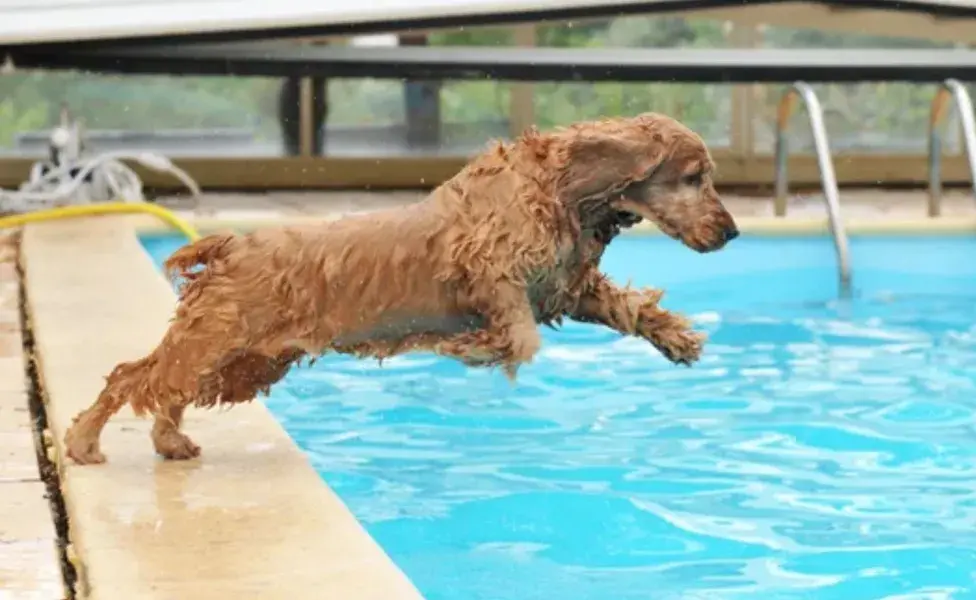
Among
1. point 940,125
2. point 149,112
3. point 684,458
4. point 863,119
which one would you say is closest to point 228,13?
point 149,112

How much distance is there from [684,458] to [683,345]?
3.78 ft

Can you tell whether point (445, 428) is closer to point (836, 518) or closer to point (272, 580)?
point (836, 518)

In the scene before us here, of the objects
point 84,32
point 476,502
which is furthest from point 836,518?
point 84,32

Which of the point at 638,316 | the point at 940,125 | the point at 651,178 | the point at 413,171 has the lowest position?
the point at 413,171

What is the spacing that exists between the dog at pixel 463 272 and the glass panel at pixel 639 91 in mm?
6900

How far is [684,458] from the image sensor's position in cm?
392

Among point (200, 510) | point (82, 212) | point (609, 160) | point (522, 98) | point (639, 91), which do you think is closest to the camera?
point (200, 510)

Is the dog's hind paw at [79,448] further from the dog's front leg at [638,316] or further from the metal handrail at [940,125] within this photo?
the metal handrail at [940,125]

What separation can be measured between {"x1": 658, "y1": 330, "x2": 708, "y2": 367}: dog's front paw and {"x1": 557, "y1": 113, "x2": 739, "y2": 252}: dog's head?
0.14 m

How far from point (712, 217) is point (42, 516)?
3.80 feet

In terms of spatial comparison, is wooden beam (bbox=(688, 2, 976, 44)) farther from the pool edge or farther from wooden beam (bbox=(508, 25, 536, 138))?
the pool edge

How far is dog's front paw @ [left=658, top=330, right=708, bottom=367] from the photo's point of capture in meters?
2.81

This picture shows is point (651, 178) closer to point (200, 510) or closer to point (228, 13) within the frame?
point (200, 510)

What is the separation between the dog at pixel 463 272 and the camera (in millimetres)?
2725
